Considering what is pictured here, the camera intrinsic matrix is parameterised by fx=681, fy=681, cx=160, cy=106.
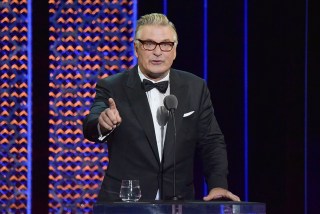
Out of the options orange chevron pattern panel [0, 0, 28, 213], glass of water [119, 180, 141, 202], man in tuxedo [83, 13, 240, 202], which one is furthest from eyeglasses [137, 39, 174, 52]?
orange chevron pattern panel [0, 0, 28, 213]

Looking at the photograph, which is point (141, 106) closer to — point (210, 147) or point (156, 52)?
point (156, 52)

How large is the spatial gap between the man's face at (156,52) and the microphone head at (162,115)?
0.16m

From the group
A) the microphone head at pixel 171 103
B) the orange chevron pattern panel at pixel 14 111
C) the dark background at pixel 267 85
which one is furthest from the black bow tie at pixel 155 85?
the orange chevron pattern panel at pixel 14 111

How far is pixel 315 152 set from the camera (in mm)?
4113

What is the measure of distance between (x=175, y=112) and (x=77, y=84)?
76.0 inches

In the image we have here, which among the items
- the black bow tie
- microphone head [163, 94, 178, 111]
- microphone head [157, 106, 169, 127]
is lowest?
microphone head [157, 106, 169, 127]

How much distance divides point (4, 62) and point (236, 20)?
5.16 ft

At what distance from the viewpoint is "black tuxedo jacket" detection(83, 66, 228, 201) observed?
8.59 feet

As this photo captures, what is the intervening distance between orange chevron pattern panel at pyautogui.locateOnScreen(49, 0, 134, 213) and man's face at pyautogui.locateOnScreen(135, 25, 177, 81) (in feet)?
5.94

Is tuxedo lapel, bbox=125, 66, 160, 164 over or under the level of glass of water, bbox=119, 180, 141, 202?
over

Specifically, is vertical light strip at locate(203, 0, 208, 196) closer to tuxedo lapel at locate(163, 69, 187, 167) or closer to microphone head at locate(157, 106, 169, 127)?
tuxedo lapel at locate(163, 69, 187, 167)

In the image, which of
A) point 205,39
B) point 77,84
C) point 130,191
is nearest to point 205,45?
point 205,39

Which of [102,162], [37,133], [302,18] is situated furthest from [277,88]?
[37,133]

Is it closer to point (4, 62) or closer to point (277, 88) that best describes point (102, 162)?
point (4, 62)
